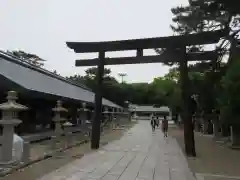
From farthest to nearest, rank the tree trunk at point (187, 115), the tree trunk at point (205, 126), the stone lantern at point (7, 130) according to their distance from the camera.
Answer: the tree trunk at point (205, 126)
the tree trunk at point (187, 115)
the stone lantern at point (7, 130)

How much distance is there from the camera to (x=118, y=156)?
39.6ft

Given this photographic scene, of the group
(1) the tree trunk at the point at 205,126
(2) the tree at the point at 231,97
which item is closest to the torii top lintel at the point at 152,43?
(2) the tree at the point at 231,97

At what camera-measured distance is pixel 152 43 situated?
1403cm

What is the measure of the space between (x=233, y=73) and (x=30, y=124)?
454 inches

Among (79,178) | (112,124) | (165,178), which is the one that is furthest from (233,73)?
(112,124)

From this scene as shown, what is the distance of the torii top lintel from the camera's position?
13.2m

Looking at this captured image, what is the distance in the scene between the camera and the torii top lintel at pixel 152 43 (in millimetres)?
13172

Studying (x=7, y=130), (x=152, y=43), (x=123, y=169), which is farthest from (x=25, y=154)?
(x=152, y=43)

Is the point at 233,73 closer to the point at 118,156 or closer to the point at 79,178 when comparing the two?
the point at 118,156

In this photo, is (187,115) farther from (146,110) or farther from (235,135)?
(146,110)

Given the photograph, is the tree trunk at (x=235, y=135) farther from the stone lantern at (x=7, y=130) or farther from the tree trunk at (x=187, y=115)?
the stone lantern at (x=7, y=130)

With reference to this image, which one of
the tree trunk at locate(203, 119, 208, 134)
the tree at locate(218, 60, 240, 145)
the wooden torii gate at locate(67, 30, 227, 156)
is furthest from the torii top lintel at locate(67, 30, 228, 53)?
the tree trunk at locate(203, 119, 208, 134)

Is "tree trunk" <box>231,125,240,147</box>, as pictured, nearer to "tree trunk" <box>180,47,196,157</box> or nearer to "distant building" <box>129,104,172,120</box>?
"tree trunk" <box>180,47,196,157</box>

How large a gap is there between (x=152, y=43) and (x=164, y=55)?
78 centimetres
